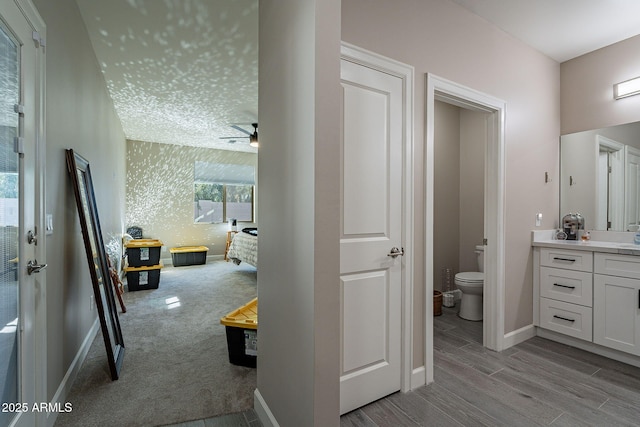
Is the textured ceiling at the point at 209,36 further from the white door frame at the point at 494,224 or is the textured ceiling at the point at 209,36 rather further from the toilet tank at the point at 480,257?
the toilet tank at the point at 480,257

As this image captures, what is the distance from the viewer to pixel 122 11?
227cm

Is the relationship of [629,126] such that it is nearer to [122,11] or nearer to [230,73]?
[230,73]

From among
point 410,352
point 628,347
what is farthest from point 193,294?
point 628,347

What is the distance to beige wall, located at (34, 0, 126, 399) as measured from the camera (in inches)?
67.7

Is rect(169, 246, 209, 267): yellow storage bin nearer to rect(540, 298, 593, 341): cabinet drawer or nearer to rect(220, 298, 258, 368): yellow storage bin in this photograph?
rect(220, 298, 258, 368): yellow storage bin

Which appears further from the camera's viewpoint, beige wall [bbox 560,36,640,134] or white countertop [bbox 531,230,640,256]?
beige wall [bbox 560,36,640,134]

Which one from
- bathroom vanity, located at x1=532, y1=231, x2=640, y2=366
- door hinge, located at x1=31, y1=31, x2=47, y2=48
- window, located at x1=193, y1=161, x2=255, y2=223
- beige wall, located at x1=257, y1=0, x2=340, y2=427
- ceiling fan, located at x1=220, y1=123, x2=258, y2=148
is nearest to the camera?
beige wall, located at x1=257, y1=0, x2=340, y2=427

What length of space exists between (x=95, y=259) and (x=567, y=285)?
170 inches

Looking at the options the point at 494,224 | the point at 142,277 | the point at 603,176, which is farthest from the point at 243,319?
the point at 603,176

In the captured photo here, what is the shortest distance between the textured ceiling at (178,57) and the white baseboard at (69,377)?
274 cm

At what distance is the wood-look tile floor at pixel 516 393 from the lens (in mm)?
1666

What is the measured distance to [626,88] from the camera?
8.58ft

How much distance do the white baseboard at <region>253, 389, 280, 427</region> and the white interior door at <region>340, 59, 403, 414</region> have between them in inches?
16.7

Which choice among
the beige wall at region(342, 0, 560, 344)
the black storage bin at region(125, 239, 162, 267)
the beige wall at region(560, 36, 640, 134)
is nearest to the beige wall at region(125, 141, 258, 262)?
the black storage bin at region(125, 239, 162, 267)
